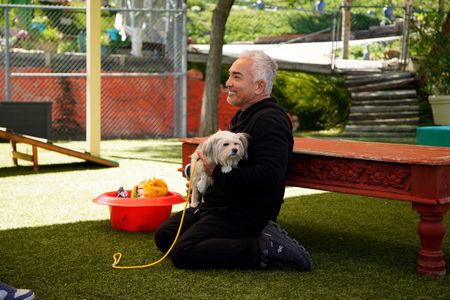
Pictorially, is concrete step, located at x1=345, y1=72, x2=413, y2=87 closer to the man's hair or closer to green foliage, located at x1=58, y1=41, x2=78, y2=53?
green foliage, located at x1=58, y1=41, x2=78, y2=53

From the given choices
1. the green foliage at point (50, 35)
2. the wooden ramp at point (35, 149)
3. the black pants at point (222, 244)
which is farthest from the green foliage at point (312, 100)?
the black pants at point (222, 244)

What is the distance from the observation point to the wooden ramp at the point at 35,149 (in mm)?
9398

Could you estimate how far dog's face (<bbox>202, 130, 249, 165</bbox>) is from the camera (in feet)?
15.7

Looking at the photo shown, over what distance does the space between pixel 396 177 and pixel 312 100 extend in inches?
473

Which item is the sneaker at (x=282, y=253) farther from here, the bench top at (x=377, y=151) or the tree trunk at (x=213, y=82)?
the tree trunk at (x=213, y=82)

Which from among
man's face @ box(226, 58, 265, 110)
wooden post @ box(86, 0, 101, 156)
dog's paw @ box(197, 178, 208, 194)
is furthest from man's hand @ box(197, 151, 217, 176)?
wooden post @ box(86, 0, 101, 156)

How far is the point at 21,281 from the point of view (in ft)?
15.2

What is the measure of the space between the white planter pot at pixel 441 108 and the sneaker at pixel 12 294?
11494mm

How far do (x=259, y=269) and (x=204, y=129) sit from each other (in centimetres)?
945

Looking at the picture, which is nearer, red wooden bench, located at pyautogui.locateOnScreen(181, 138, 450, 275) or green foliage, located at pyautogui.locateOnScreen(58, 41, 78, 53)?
red wooden bench, located at pyautogui.locateOnScreen(181, 138, 450, 275)

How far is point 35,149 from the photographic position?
31.9ft

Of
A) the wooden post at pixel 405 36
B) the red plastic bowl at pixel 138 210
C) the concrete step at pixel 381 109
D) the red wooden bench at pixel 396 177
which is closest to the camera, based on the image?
the red wooden bench at pixel 396 177

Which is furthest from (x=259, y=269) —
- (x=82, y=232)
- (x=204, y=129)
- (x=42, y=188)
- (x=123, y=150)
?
(x=204, y=129)

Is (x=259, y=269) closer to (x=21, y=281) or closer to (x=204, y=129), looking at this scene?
(x=21, y=281)
